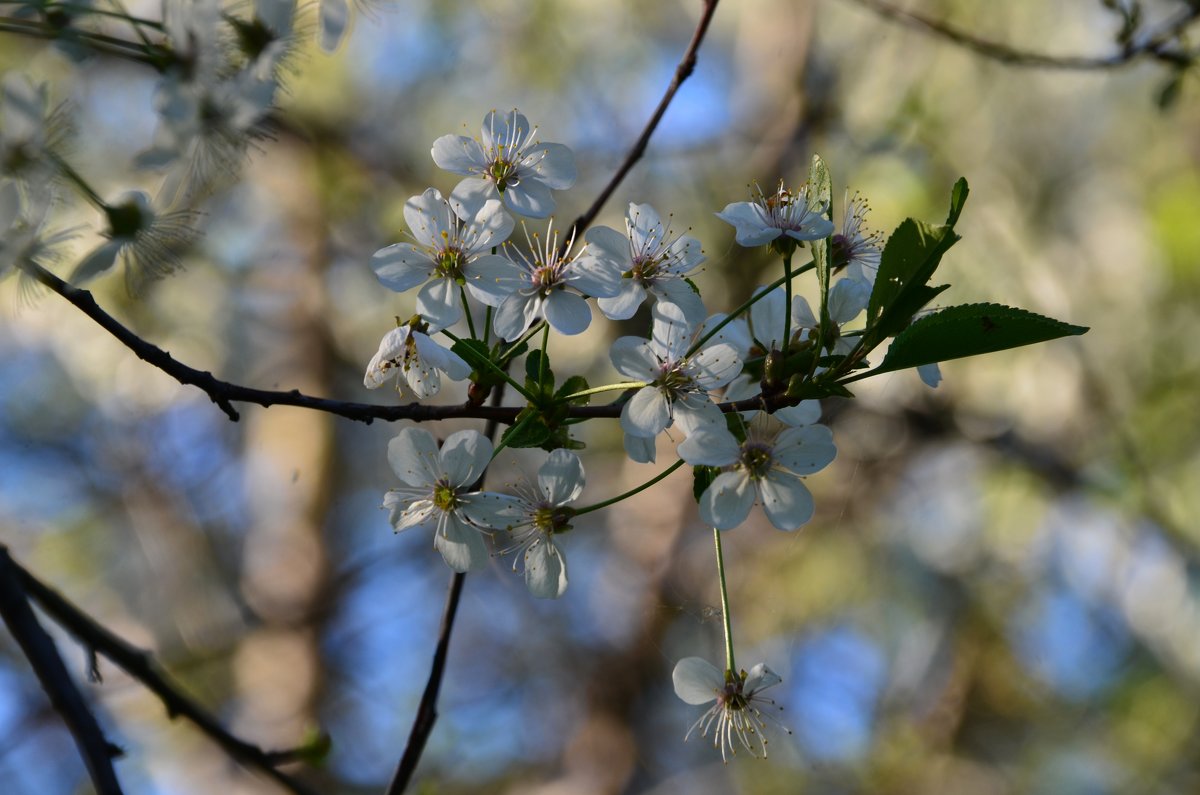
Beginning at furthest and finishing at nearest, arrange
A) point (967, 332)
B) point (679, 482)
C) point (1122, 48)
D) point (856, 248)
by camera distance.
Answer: point (679, 482) < point (1122, 48) < point (856, 248) < point (967, 332)

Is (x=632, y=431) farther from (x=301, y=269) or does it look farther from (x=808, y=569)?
(x=301, y=269)

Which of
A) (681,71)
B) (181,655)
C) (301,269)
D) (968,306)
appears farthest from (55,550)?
(968,306)

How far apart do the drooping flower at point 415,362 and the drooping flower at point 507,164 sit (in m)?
0.13

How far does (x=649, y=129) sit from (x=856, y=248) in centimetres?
22

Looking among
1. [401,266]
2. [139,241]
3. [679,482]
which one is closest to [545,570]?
[401,266]

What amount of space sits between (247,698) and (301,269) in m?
1.59

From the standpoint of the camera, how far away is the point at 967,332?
0.69 meters

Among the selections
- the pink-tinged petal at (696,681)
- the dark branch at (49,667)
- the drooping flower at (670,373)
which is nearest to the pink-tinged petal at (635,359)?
the drooping flower at (670,373)

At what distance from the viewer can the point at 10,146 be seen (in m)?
0.67

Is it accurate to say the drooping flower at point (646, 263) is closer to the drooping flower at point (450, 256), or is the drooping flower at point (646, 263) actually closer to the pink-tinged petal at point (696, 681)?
the drooping flower at point (450, 256)

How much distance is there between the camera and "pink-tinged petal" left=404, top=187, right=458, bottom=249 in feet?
2.79

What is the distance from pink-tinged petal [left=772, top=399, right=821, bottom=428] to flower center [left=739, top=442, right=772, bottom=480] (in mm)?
33

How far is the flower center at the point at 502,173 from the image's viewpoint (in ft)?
2.89

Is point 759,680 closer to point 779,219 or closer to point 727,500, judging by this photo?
point 727,500
